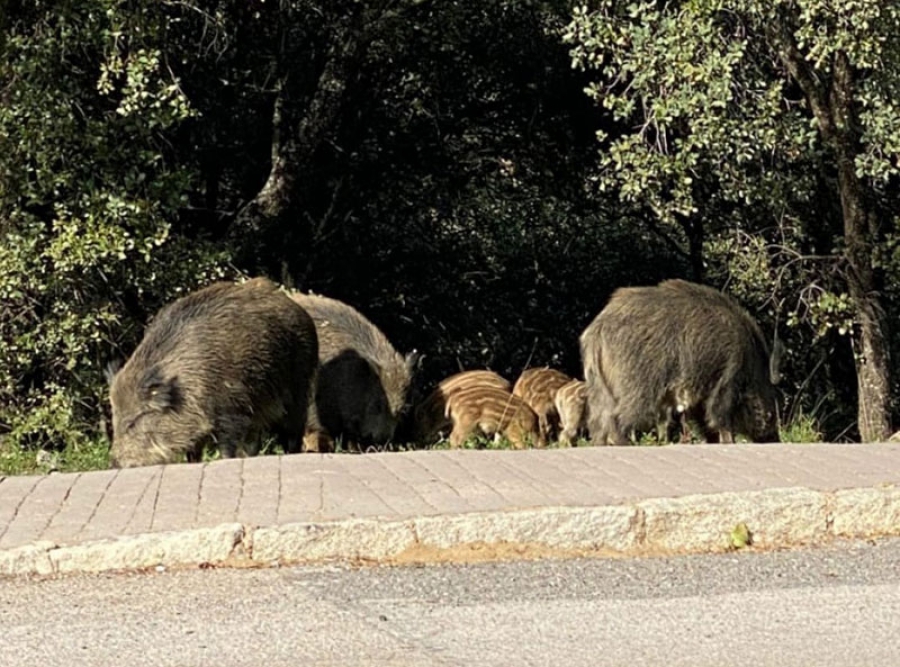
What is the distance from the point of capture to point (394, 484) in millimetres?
8398

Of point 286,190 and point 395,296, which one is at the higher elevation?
point 286,190

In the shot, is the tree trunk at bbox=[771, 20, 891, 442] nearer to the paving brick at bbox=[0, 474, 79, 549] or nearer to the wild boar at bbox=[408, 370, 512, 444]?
the wild boar at bbox=[408, 370, 512, 444]

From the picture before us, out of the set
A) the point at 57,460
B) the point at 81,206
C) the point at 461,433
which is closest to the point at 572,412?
the point at 461,433

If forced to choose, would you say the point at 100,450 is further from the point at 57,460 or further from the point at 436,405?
the point at 436,405

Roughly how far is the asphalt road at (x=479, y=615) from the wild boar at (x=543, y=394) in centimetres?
553

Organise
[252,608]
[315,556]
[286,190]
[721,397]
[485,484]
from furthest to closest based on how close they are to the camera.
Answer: [286,190], [721,397], [485,484], [315,556], [252,608]

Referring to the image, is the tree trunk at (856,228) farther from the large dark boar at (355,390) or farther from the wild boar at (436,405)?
the large dark boar at (355,390)

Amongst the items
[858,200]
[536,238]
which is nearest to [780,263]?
[858,200]

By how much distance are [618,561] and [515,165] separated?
394 inches

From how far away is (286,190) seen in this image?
48.8ft

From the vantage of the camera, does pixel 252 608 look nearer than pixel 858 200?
Yes

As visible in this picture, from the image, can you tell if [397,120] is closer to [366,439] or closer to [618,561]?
[366,439]

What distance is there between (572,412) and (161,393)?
11.7 ft

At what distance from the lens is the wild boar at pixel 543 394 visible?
13172 millimetres
